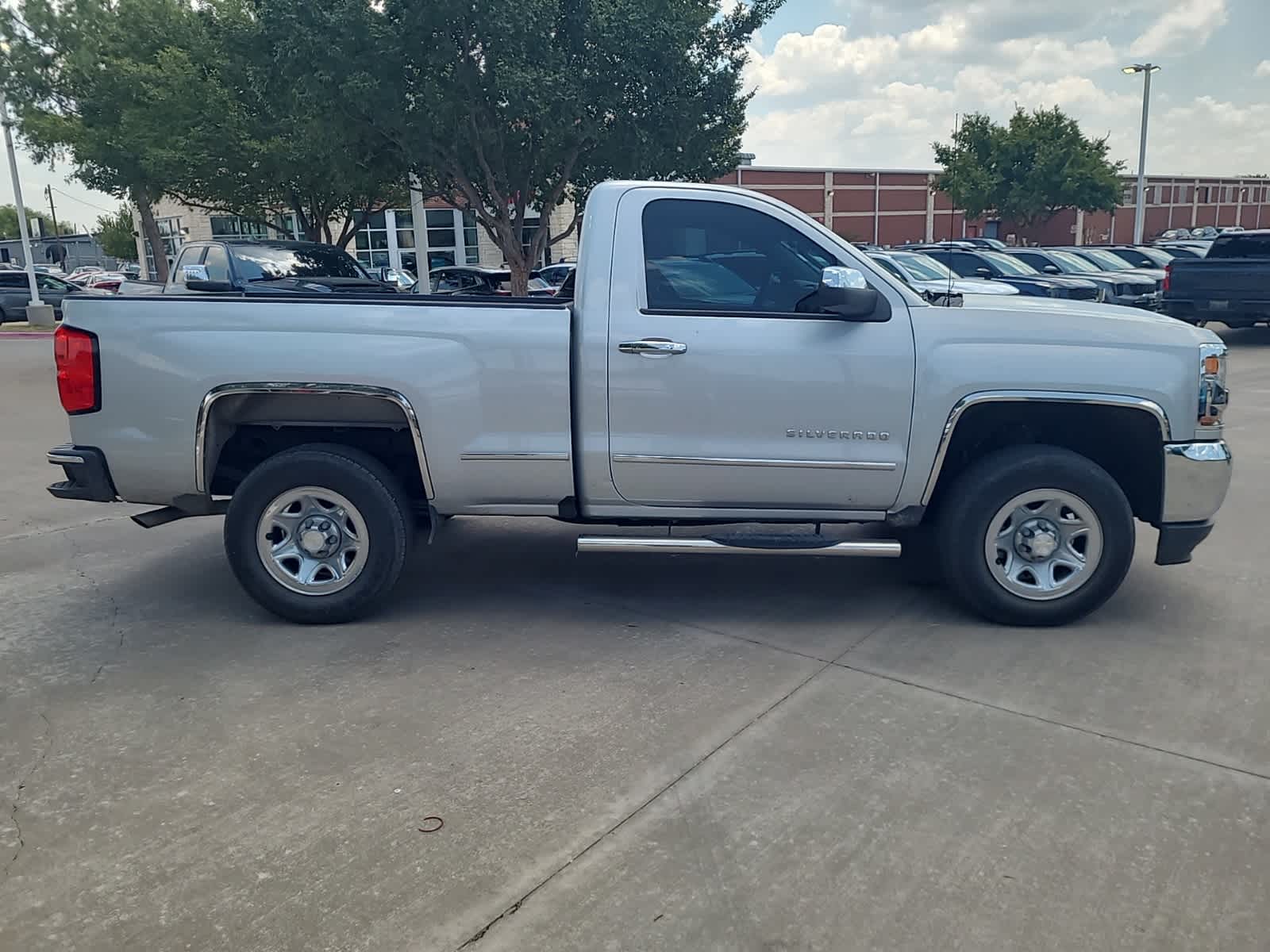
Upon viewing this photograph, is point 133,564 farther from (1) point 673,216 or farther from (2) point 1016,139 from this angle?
(2) point 1016,139

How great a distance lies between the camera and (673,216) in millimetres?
4906

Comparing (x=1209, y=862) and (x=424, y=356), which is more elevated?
(x=424, y=356)

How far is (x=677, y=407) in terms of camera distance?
4734 millimetres

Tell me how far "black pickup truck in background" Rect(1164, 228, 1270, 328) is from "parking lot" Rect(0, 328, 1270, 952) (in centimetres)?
1308

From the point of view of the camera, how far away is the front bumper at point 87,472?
191 inches

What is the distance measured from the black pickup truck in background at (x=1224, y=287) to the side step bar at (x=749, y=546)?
14.6m

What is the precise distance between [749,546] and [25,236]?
28503 millimetres

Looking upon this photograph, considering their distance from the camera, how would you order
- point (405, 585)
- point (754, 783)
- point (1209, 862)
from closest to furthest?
point (1209, 862)
point (754, 783)
point (405, 585)

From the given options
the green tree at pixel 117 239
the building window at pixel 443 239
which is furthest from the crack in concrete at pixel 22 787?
the green tree at pixel 117 239

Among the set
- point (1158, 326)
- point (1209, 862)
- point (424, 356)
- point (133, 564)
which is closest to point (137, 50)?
point (133, 564)

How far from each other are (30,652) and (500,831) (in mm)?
2774

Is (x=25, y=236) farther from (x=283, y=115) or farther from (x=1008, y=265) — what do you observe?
(x=1008, y=265)

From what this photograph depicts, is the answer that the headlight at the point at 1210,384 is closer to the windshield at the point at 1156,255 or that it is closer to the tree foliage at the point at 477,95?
the tree foliage at the point at 477,95

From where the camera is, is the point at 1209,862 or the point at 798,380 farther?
the point at 798,380
